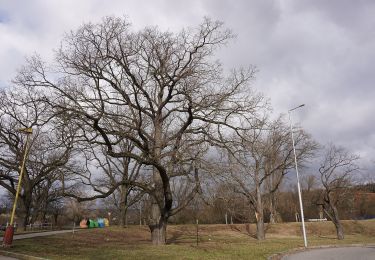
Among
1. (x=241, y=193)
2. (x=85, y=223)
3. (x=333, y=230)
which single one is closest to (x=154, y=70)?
(x=241, y=193)

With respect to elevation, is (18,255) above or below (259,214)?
below

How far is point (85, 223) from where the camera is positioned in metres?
62.8

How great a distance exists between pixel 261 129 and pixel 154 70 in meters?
7.51

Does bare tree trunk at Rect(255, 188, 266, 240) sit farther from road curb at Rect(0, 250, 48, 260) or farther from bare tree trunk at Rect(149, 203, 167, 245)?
road curb at Rect(0, 250, 48, 260)

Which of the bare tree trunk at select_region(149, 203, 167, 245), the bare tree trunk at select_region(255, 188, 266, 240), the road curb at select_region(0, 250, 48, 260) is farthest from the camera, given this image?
the bare tree trunk at select_region(255, 188, 266, 240)

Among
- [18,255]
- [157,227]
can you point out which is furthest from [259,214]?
[18,255]

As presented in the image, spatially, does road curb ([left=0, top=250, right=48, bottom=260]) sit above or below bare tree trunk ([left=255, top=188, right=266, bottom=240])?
below

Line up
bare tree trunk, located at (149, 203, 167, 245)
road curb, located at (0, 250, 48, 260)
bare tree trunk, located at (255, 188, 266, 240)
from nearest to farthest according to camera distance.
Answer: road curb, located at (0, 250, 48, 260) < bare tree trunk, located at (149, 203, 167, 245) < bare tree trunk, located at (255, 188, 266, 240)

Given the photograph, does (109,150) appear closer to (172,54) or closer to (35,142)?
(172,54)

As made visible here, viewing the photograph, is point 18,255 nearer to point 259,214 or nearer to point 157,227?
point 157,227

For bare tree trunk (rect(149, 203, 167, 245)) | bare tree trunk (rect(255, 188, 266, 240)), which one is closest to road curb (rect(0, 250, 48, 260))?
bare tree trunk (rect(149, 203, 167, 245))

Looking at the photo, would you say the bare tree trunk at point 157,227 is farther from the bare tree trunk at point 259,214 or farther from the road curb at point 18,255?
the bare tree trunk at point 259,214

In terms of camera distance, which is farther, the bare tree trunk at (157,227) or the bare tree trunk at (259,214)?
the bare tree trunk at (259,214)

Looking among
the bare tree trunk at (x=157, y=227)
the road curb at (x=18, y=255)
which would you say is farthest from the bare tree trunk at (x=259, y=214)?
the road curb at (x=18, y=255)
